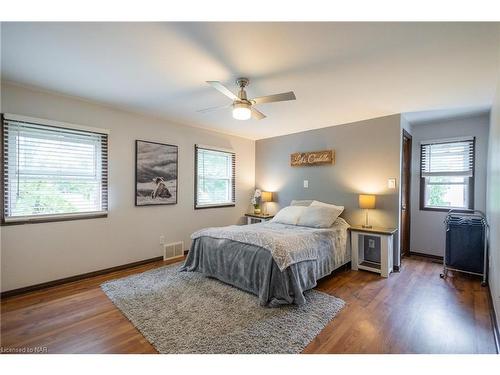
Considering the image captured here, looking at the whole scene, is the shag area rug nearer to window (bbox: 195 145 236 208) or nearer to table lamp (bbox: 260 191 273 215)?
window (bbox: 195 145 236 208)

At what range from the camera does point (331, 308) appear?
7.70ft

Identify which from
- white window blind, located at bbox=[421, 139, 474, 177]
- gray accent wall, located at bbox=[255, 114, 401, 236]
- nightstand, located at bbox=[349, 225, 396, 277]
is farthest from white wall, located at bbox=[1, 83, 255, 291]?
white window blind, located at bbox=[421, 139, 474, 177]

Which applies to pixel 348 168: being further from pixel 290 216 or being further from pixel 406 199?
pixel 290 216

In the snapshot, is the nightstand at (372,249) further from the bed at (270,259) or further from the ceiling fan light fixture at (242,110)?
the ceiling fan light fixture at (242,110)

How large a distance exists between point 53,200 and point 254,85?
280cm

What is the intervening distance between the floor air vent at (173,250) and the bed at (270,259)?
2.36 feet

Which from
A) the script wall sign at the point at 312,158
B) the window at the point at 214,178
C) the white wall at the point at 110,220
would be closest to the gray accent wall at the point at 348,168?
the script wall sign at the point at 312,158

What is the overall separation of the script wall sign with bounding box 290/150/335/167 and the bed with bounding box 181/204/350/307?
136cm

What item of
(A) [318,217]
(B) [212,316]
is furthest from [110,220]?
(A) [318,217]

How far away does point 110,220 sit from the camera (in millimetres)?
3318

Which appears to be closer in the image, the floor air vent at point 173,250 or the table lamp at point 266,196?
the floor air vent at point 173,250

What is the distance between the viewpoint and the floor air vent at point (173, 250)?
3904 millimetres

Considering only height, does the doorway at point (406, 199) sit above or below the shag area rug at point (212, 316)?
above

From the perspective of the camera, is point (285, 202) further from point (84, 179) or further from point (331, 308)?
point (84, 179)
